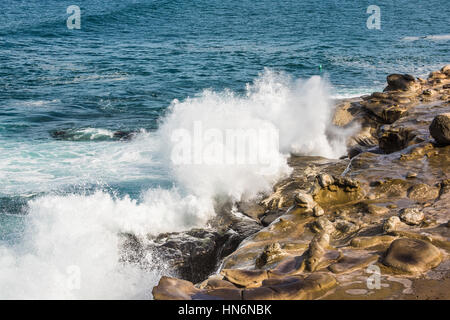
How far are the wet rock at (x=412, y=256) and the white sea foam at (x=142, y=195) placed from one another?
12.1 feet

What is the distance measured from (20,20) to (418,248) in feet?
122

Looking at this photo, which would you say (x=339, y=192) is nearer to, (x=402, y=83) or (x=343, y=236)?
(x=343, y=236)

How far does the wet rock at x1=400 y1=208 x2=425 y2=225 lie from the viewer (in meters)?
6.76

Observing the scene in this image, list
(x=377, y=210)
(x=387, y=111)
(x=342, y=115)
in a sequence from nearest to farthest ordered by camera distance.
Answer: (x=377, y=210) < (x=387, y=111) < (x=342, y=115)

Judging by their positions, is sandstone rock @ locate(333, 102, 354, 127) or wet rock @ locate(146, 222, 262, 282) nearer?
wet rock @ locate(146, 222, 262, 282)

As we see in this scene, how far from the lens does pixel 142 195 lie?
11062 mm

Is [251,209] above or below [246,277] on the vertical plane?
below

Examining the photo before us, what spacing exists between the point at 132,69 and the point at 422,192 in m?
21.2

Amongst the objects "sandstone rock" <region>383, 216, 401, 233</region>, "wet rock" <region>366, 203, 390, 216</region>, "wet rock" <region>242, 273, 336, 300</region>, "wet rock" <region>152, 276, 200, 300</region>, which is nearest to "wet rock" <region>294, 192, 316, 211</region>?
"wet rock" <region>366, 203, 390, 216</region>

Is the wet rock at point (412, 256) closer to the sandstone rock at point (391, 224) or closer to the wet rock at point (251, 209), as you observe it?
the sandstone rock at point (391, 224)

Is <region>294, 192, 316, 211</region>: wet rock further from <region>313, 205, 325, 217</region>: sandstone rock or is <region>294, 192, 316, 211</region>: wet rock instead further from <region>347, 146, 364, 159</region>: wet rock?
<region>347, 146, 364, 159</region>: wet rock

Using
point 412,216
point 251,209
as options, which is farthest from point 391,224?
point 251,209

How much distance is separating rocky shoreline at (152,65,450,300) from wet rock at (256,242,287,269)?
0.01 m
